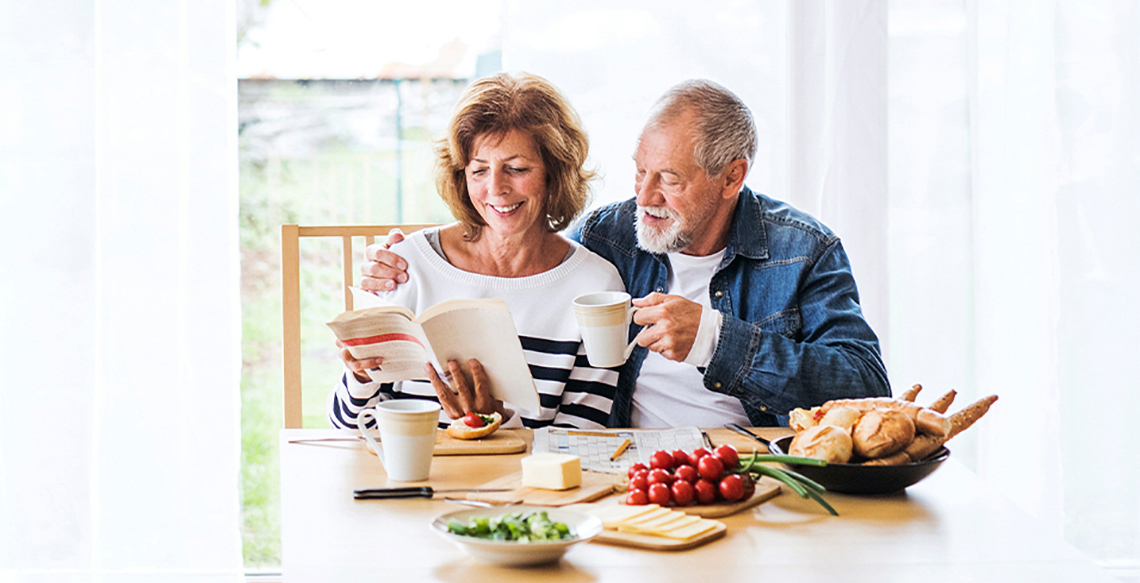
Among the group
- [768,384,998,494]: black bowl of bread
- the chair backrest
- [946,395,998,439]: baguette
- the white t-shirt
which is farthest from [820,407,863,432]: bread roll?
the chair backrest

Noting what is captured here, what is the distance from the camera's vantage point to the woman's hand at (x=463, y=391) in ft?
5.10

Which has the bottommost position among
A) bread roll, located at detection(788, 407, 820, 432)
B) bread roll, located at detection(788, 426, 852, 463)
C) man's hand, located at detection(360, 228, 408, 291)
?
bread roll, located at detection(788, 426, 852, 463)

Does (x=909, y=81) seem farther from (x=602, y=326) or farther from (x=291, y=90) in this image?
(x=291, y=90)

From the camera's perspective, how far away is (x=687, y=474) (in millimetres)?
1089

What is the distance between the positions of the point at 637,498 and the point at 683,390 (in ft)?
2.57

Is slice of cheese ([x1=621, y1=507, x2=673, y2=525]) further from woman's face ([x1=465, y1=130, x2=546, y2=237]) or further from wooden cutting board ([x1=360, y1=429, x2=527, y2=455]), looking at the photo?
woman's face ([x1=465, y1=130, x2=546, y2=237])

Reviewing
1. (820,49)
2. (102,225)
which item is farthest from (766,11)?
(102,225)

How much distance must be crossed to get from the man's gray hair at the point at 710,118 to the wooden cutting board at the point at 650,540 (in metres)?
0.99

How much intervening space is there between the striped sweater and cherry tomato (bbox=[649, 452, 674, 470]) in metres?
0.66

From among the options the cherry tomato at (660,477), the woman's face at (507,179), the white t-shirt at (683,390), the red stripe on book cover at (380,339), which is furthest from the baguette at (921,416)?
the woman's face at (507,179)

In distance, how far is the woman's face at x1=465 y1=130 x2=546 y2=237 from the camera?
1.77 metres

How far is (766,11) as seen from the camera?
2369mm

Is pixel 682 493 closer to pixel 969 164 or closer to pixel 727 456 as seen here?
pixel 727 456

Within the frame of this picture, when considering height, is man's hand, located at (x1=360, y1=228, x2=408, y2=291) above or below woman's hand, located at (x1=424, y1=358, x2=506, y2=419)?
above
